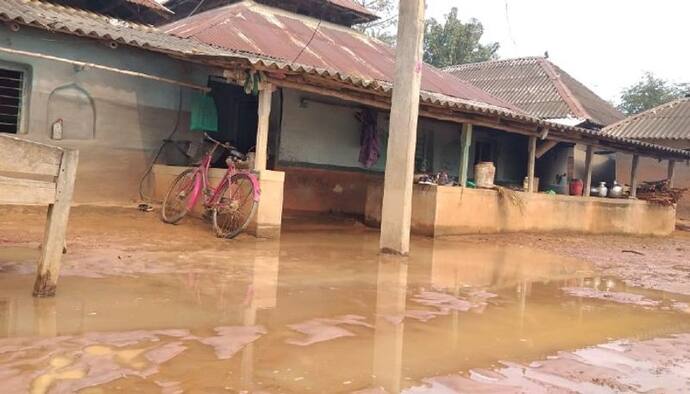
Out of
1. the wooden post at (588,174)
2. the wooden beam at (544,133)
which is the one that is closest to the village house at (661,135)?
the wooden post at (588,174)

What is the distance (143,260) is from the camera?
592 centimetres

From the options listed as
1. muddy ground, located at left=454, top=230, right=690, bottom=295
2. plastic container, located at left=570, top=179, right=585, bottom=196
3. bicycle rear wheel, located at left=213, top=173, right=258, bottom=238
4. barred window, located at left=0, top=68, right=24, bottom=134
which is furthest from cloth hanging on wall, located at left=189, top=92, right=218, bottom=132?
plastic container, located at left=570, top=179, right=585, bottom=196

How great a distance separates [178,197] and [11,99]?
3.00 metres

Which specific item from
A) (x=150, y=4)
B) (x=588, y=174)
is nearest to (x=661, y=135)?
(x=588, y=174)

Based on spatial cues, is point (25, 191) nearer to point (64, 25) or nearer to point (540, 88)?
point (64, 25)

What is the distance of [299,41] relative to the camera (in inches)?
532

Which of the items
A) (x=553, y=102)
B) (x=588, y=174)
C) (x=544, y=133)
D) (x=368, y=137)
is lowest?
(x=588, y=174)

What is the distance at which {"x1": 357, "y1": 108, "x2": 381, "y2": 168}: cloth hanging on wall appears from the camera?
1275 cm

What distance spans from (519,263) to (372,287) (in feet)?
11.3

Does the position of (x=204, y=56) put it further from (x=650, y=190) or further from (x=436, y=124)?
(x=650, y=190)

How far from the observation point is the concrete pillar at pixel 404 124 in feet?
25.3

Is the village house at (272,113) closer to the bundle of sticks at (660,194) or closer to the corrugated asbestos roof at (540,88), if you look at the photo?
the bundle of sticks at (660,194)

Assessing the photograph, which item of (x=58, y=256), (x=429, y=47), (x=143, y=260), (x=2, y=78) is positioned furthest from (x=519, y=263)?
(x=429, y=47)

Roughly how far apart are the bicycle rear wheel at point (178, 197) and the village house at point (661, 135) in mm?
16389
